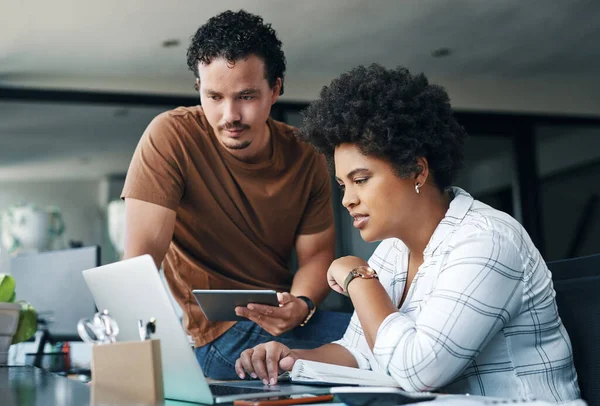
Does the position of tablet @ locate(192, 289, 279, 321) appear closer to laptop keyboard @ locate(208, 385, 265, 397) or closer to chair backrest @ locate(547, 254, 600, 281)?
laptop keyboard @ locate(208, 385, 265, 397)

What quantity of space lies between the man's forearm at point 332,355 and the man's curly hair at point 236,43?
2.67 ft

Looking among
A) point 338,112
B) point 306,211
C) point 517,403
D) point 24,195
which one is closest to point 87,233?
point 24,195

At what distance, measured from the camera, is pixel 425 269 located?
1.41 metres

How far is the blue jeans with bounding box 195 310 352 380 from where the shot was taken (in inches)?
79.7

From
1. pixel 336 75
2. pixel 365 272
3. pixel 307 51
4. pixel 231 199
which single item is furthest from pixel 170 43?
pixel 365 272

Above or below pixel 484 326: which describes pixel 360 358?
below

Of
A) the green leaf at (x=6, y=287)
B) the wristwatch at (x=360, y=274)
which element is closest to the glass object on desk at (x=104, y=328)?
the wristwatch at (x=360, y=274)

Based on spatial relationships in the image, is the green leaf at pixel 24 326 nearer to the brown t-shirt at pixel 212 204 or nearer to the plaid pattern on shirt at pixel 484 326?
the brown t-shirt at pixel 212 204

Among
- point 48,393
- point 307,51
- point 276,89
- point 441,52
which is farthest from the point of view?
point 441,52

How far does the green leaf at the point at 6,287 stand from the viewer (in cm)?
197

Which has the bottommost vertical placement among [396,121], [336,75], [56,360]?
[56,360]

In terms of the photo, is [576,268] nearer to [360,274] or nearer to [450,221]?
[450,221]

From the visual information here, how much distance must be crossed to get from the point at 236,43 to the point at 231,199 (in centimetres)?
44

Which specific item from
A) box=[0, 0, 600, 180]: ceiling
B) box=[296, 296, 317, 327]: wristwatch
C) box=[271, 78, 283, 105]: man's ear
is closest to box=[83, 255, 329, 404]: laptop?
box=[296, 296, 317, 327]: wristwatch
